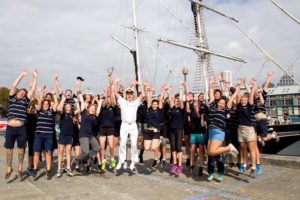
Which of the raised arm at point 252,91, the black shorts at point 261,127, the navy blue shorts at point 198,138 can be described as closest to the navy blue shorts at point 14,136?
the navy blue shorts at point 198,138

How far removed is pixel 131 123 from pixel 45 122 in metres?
2.12

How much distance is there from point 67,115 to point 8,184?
2104 mm

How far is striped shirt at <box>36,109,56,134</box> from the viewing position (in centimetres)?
740

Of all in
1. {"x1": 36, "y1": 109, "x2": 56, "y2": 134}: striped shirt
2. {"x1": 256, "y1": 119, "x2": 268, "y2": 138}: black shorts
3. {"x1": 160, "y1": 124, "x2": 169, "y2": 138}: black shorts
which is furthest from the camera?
{"x1": 160, "y1": 124, "x2": 169, "y2": 138}: black shorts

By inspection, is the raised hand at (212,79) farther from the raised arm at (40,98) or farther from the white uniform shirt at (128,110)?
the raised arm at (40,98)

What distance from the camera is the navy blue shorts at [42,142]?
7.38 metres

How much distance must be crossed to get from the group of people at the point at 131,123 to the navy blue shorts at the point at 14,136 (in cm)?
2

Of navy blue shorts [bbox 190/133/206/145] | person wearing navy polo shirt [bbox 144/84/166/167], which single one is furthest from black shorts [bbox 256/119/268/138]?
person wearing navy polo shirt [bbox 144/84/166/167]

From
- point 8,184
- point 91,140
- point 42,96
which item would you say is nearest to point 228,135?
point 91,140

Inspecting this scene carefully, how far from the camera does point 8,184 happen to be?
6.77 metres

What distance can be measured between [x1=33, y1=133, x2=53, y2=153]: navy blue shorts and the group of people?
11 millimetres

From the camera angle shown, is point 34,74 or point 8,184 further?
point 34,74

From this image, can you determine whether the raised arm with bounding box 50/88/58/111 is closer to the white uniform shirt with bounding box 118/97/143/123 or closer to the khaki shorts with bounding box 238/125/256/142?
the white uniform shirt with bounding box 118/97/143/123

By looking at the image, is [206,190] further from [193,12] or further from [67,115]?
[193,12]
